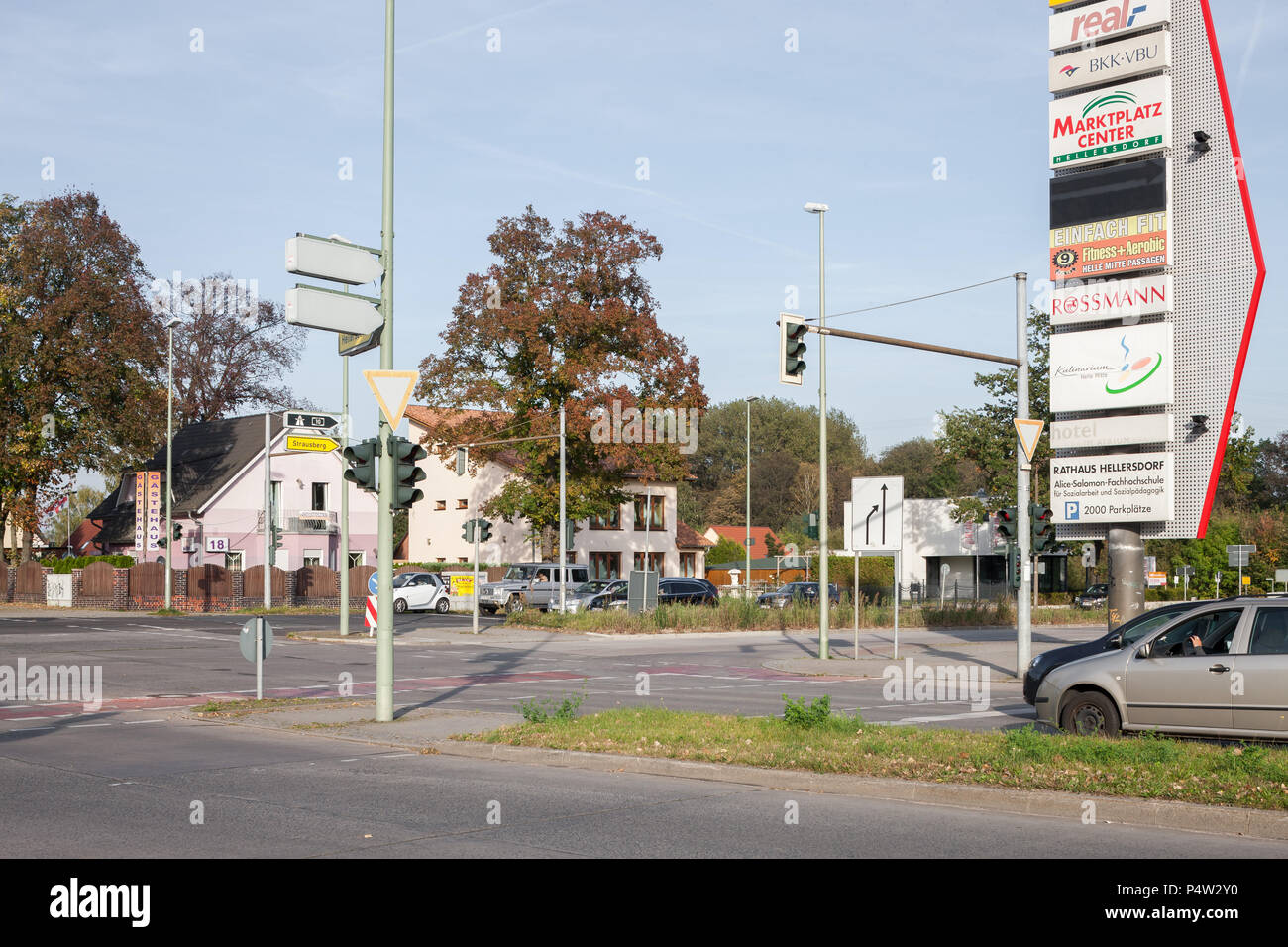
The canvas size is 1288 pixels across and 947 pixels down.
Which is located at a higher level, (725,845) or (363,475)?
(363,475)

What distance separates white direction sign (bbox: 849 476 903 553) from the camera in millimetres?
25406

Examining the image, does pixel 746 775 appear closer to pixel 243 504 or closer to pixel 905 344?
pixel 905 344

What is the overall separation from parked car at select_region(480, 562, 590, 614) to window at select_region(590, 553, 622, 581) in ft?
51.7

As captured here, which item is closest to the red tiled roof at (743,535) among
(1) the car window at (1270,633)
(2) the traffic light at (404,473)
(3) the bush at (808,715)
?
(2) the traffic light at (404,473)

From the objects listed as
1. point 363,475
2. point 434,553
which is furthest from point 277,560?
point 363,475

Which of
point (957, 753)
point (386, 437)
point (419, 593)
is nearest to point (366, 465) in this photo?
point (386, 437)

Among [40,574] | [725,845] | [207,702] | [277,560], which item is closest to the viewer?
[725,845]

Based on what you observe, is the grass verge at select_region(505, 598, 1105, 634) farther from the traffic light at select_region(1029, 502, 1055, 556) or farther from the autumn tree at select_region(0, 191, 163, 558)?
the autumn tree at select_region(0, 191, 163, 558)

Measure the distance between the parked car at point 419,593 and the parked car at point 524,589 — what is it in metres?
1.93

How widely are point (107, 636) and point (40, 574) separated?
22742 mm

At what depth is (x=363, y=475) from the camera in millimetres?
14664

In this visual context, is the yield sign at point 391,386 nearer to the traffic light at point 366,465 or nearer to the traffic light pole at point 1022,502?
the traffic light at point 366,465
